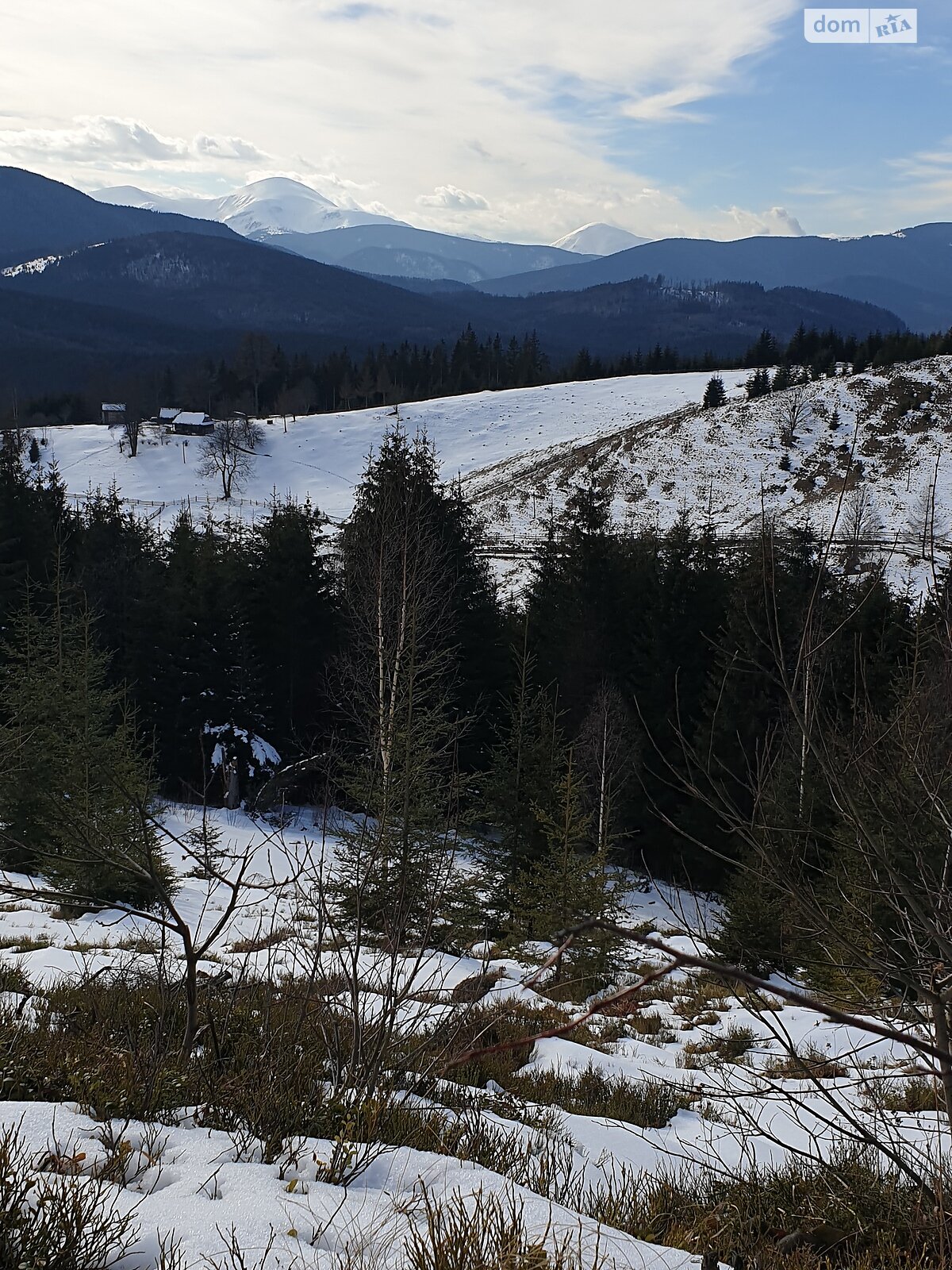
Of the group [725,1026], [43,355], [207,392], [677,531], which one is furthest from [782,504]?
[43,355]

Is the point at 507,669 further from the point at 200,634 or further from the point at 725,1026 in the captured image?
the point at 725,1026

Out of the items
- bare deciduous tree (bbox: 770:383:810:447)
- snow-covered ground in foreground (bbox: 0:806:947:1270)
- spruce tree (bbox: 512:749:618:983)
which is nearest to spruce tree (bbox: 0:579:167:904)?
snow-covered ground in foreground (bbox: 0:806:947:1270)

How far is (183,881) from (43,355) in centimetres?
16856

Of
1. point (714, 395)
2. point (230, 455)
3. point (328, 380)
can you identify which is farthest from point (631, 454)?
point (328, 380)

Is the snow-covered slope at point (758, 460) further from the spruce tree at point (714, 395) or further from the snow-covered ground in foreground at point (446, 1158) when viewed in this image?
the snow-covered ground in foreground at point (446, 1158)

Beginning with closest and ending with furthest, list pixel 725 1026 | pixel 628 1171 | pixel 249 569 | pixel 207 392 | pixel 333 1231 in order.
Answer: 1. pixel 333 1231
2. pixel 628 1171
3. pixel 725 1026
4. pixel 249 569
5. pixel 207 392

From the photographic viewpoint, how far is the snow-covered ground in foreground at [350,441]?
67438 millimetres

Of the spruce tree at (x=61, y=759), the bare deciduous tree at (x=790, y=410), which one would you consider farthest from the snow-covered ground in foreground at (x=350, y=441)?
the spruce tree at (x=61, y=759)

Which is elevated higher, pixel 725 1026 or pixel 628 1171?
pixel 628 1171

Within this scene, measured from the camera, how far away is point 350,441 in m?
78.8

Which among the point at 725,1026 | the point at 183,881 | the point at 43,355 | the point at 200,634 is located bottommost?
the point at 183,881

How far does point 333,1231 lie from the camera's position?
2561mm

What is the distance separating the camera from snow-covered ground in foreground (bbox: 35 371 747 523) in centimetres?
6744

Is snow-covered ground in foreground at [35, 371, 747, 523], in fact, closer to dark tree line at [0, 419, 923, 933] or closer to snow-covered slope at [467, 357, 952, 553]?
snow-covered slope at [467, 357, 952, 553]
